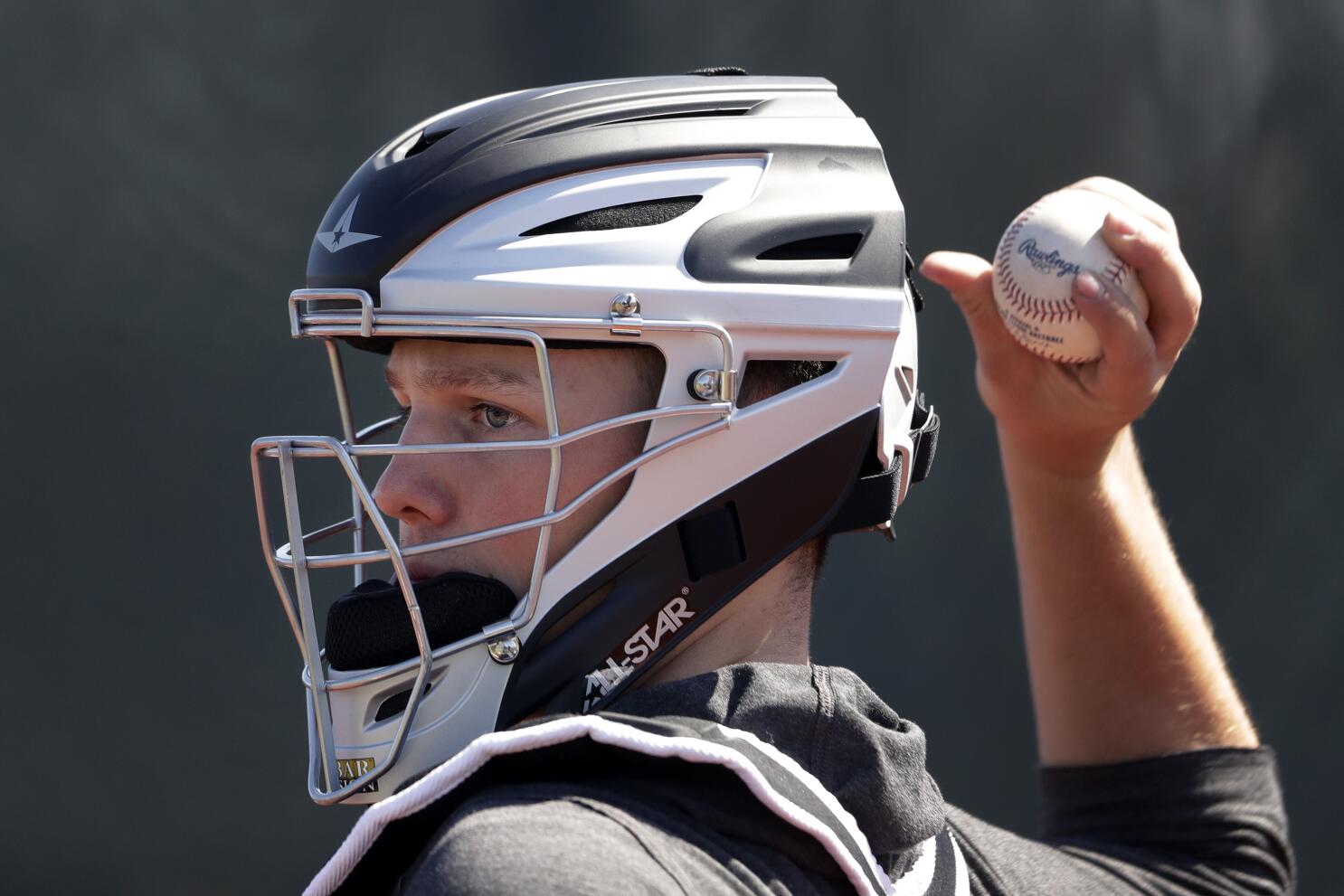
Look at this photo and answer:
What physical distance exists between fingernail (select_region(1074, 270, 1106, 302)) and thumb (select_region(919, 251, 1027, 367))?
1.12 feet

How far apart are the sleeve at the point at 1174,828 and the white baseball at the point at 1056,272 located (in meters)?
0.74

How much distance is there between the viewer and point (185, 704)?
3.66 m

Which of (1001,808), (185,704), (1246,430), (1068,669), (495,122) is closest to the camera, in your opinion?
(495,122)

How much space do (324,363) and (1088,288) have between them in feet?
7.76

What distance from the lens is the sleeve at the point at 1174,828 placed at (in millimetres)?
2225

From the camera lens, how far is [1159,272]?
203cm

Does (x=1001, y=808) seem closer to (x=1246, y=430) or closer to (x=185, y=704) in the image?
(x=1246, y=430)

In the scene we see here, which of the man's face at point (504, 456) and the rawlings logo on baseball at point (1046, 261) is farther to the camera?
the rawlings logo on baseball at point (1046, 261)

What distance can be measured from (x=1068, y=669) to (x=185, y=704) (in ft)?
7.71

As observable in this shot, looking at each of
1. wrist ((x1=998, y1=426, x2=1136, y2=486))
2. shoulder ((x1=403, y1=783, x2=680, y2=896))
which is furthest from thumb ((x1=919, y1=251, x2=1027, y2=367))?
shoulder ((x1=403, y1=783, x2=680, y2=896))

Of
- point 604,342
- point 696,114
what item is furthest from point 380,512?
point 696,114

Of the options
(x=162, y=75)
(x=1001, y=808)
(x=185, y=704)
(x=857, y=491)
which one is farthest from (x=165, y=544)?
(x=1001, y=808)

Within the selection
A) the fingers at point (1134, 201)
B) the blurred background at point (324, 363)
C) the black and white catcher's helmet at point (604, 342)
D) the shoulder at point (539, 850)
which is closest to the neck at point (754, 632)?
the black and white catcher's helmet at point (604, 342)

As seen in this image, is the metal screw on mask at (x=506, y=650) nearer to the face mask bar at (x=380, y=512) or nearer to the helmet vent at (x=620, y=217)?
the face mask bar at (x=380, y=512)
